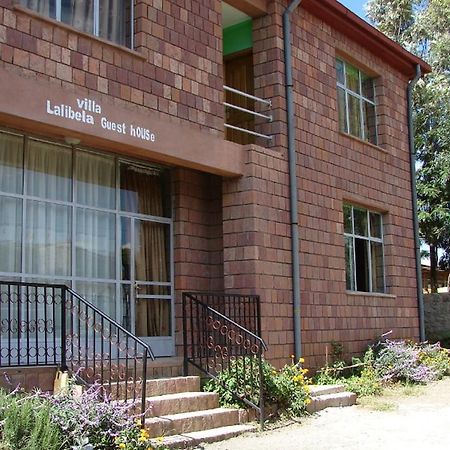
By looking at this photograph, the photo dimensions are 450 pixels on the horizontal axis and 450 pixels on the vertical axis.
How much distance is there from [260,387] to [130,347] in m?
1.91

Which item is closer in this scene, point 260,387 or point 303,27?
point 260,387

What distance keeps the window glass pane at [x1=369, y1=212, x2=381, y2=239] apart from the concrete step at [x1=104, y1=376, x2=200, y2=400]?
630cm

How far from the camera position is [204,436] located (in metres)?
7.44

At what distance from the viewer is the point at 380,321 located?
13.3m

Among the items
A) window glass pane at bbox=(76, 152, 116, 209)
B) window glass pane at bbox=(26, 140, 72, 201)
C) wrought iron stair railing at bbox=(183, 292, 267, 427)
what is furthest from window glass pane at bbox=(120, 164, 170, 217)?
wrought iron stair railing at bbox=(183, 292, 267, 427)

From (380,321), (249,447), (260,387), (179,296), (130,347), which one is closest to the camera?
(249,447)

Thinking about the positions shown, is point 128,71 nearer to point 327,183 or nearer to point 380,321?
point 327,183

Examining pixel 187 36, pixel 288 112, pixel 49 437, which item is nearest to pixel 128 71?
pixel 187 36

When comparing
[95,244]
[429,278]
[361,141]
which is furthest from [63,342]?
[429,278]

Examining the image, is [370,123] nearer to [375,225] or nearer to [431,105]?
[375,225]

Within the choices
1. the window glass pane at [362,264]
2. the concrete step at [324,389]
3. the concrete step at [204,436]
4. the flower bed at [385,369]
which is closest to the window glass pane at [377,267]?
the window glass pane at [362,264]

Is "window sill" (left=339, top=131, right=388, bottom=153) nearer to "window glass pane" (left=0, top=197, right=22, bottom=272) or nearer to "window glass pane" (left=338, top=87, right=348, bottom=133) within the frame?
"window glass pane" (left=338, top=87, right=348, bottom=133)

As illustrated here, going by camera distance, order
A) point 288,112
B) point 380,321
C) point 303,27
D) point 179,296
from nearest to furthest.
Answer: point 179,296 → point 288,112 → point 303,27 → point 380,321

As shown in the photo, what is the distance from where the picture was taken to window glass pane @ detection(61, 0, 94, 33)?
8516mm
